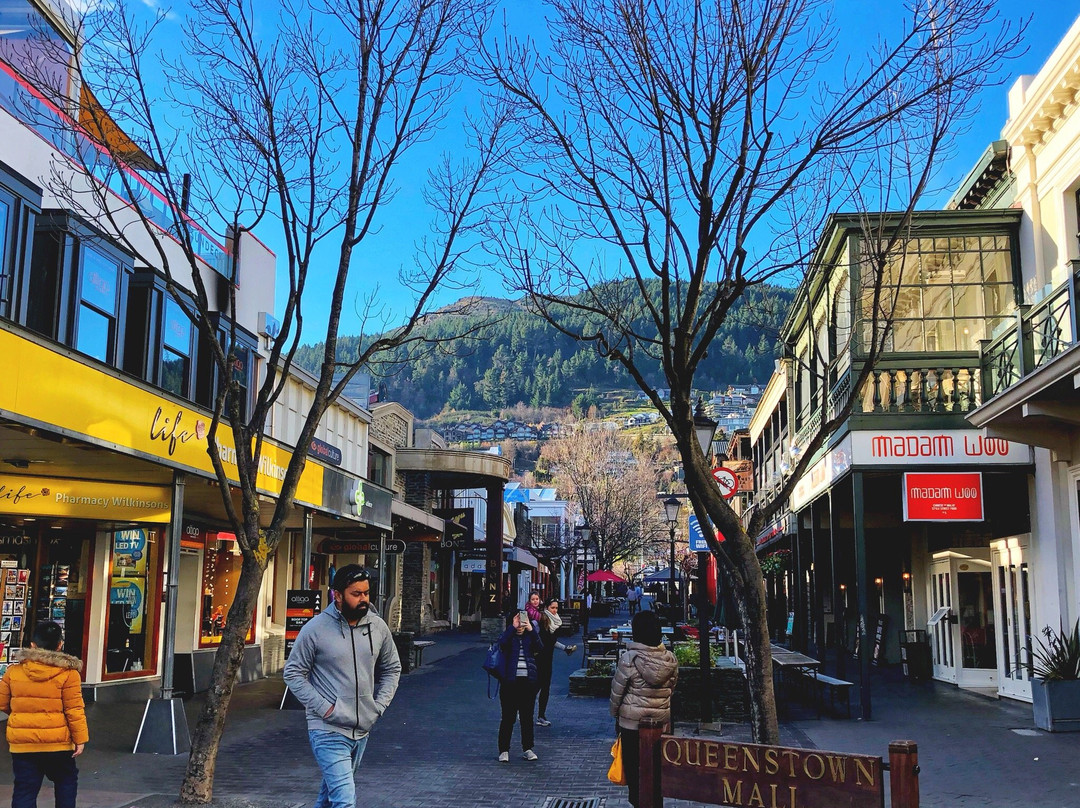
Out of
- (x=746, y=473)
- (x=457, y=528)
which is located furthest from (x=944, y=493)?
(x=746, y=473)

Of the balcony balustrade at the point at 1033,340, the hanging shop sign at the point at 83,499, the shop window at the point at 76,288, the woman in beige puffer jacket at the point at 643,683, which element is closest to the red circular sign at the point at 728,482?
the balcony balustrade at the point at 1033,340

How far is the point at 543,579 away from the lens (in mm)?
80000

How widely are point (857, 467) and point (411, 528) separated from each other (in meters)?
19.7

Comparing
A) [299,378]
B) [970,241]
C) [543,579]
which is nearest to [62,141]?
[299,378]

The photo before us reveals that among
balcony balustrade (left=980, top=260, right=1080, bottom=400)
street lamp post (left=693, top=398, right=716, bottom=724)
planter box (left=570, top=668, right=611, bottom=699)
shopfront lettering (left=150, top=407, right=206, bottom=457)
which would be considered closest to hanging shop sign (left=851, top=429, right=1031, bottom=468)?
balcony balustrade (left=980, top=260, right=1080, bottom=400)

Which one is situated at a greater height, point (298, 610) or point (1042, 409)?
point (1042, 409)

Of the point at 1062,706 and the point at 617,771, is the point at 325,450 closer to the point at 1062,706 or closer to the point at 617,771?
the point at 1062,706

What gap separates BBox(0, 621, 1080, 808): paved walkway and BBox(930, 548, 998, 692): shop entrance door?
144cm

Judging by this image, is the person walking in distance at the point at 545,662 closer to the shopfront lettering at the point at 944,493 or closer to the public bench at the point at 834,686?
the public bench at the point at 834,686

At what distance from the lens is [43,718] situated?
6883 mm

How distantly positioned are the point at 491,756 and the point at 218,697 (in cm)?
363

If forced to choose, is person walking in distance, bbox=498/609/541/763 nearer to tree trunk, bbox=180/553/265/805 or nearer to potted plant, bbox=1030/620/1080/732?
tree trunk, bbox=180/553/265/805

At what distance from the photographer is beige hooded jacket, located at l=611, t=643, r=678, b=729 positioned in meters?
7.97

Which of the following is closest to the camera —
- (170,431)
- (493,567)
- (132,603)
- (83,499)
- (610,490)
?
(170,431)
